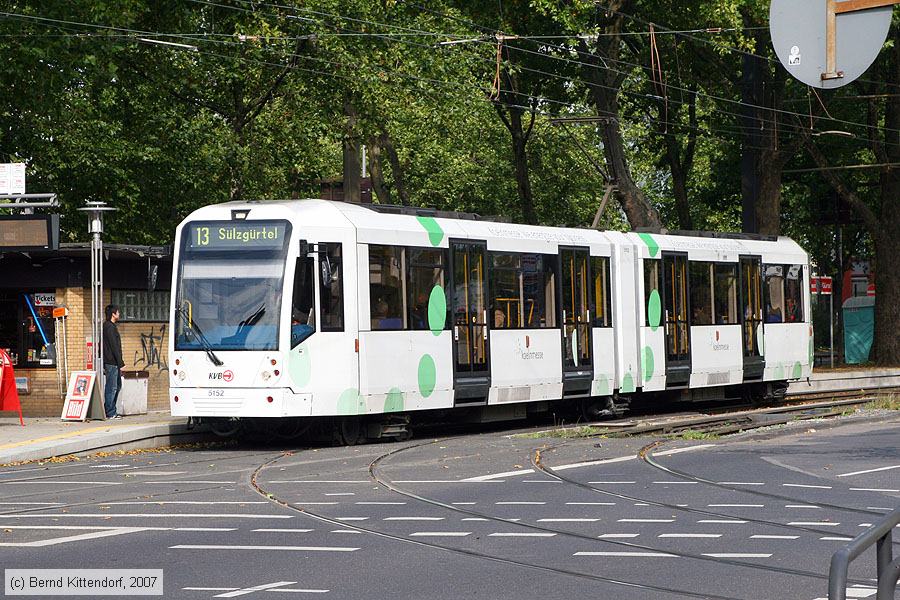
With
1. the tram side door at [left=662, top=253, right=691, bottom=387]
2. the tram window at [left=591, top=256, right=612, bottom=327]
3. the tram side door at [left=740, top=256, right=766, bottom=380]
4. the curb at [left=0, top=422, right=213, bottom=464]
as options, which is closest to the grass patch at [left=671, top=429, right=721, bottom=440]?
the tram window at [left=591, top=256, right=612, bottom=327]

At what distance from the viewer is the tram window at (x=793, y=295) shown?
30.8m

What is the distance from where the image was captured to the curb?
18.7m

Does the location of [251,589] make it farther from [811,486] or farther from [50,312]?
[50,312]

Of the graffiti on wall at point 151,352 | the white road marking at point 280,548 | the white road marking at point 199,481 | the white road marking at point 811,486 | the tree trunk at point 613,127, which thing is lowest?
the white road marking at point 811,486

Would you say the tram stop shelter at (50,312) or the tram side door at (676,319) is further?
the tram side door at (676,319)

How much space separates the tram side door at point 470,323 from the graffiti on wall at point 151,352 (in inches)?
305

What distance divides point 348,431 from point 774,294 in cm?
1269

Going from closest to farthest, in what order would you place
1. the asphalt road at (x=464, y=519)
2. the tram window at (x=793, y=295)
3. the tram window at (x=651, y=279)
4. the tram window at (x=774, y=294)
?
the asphalt road at (x=464, y=519)
the tram window at (x=651, y=279)
the tram window at (x=774, y=294)
the tram window at (x=793, y=295)

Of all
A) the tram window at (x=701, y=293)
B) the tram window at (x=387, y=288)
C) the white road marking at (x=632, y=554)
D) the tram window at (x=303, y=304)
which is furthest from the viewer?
the tram window at (x=701, y=293)

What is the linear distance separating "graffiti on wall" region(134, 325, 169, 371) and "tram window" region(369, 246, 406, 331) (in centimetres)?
811

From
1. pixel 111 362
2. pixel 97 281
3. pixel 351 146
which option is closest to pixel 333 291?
pixel 111 362

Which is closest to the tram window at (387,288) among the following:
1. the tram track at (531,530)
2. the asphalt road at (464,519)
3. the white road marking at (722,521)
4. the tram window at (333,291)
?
Result: the tram window at (333,291)

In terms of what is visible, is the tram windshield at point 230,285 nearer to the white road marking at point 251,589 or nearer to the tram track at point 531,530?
the tram track at point 531,530

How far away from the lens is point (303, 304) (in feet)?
63.6
